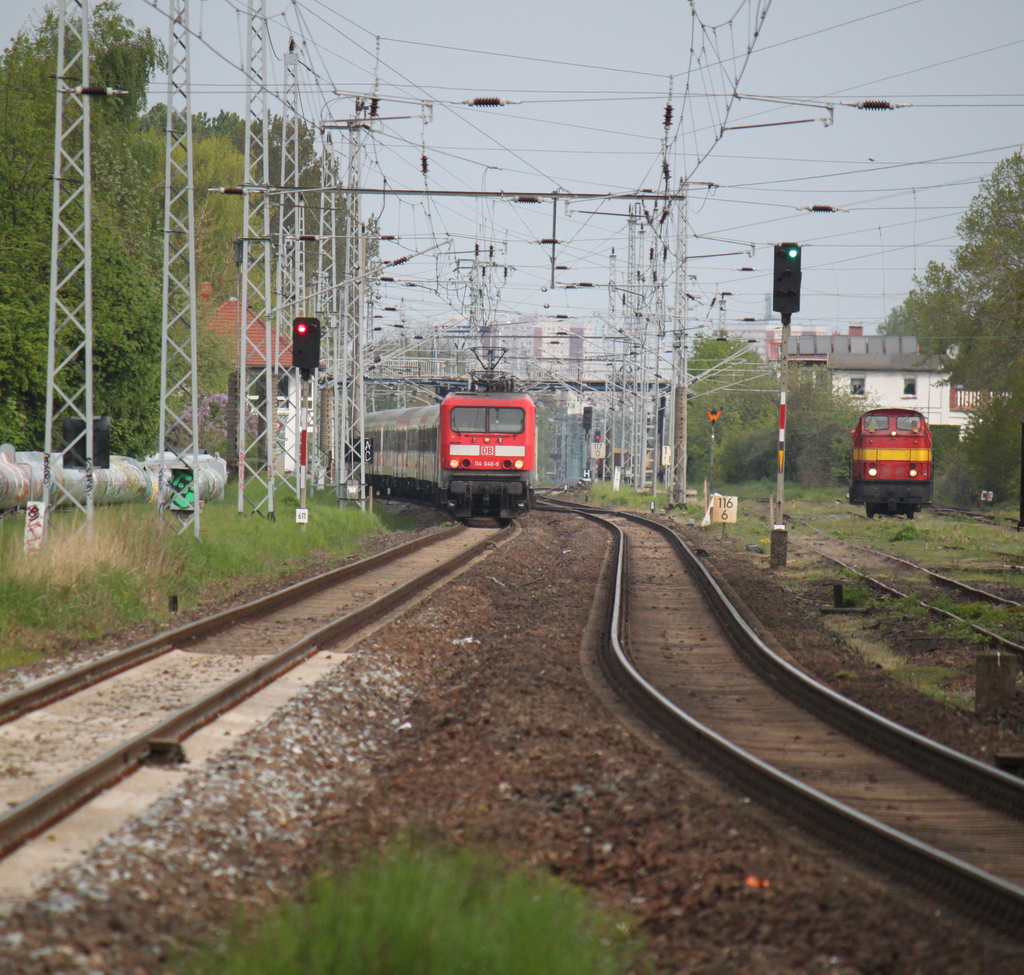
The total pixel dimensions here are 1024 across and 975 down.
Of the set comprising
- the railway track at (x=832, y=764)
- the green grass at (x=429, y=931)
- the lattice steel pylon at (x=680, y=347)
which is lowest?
the railway track at (x=832, y=764)

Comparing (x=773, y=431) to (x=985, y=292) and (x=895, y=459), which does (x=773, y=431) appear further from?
(x=895, y=459)

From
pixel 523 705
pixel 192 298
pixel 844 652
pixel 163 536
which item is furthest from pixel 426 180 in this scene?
pixel 523 705

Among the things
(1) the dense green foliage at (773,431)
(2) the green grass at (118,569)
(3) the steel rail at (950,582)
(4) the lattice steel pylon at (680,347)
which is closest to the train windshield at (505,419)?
(4) the lattice steel pylon at (680,347)

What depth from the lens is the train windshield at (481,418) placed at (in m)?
30.3

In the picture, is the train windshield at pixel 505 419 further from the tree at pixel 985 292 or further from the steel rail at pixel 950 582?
the tree at pixel 985 292

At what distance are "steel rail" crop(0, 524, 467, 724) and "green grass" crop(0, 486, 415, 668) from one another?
993 millimetres

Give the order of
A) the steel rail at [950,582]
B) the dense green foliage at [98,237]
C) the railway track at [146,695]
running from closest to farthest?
1. the railway track at [146,695]
2. the steel rail at [950,582]
3. the dense green foliage at [98,237]

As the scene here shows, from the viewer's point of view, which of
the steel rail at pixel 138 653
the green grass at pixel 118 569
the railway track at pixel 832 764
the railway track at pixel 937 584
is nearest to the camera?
the railway track at pixel 832 764

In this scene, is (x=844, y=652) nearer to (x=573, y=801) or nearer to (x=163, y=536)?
(x=573, y=801)

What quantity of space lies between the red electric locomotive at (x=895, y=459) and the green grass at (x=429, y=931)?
33.9 meters

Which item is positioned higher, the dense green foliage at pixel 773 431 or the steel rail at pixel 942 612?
the dense green foliage at pixel 773 431

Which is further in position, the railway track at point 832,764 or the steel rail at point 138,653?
the steel rail at point 138,653

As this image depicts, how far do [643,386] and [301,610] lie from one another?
28771 millimetres

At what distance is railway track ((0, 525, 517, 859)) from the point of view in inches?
247
